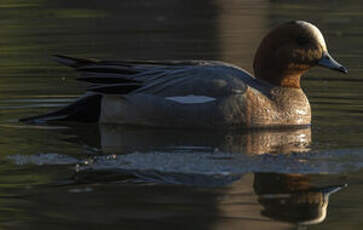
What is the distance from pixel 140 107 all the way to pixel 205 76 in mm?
638

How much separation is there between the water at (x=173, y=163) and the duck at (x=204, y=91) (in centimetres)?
16

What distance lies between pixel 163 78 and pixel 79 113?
84 cm

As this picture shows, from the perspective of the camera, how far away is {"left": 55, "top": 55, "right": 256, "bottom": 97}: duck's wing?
365 inches

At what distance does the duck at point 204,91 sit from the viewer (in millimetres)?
9297

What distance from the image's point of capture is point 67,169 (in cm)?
762

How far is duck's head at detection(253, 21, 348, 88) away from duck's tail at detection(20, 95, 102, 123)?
1506 millimetres

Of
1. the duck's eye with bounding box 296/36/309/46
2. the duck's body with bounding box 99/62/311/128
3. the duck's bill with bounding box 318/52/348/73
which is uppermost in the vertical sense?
the duck's eye with bounding box 296/36/309/46

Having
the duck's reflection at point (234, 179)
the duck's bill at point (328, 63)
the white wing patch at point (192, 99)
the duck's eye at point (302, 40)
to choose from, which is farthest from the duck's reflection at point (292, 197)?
the duck's eye at point (302, 40)

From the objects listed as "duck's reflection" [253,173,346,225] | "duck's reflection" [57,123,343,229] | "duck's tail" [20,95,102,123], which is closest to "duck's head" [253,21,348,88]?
"duck's reflection" [57,123,343,229]

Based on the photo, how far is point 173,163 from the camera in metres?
7.77

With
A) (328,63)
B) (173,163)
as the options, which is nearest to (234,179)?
(173,163)

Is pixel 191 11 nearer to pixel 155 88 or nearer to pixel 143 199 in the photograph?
pixel 155 88

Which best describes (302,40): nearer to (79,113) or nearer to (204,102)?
(204,102)

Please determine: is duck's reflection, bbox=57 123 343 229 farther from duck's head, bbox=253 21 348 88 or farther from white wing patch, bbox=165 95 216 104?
duck's head, bbox=253 21 348 88
